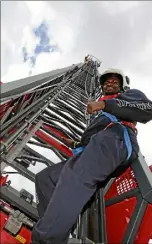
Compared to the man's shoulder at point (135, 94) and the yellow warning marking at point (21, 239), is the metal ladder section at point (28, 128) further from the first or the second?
the man's shoulder at point (135, 94)

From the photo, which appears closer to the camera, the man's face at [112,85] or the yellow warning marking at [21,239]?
the yellow warning marking at [21,239]

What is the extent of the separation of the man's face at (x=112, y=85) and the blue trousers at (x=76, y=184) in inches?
37.8

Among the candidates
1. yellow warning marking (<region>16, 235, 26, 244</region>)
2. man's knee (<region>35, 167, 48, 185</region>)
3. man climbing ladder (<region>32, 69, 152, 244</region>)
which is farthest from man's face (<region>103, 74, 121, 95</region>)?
yellow warning marking (<region>16, 235, 26, 244</region>)

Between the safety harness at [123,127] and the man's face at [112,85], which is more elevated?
the man's face at [112,85]

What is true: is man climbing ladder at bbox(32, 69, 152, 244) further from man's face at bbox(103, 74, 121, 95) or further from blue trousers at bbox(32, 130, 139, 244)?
man's face at bbox(103, 74, 121, 95)

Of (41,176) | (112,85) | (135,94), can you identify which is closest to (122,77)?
(112,85)

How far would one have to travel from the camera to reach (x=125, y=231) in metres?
2.32

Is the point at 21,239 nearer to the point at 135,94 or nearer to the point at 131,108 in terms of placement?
the point at 131,108

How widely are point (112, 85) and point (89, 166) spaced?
4.68 feet

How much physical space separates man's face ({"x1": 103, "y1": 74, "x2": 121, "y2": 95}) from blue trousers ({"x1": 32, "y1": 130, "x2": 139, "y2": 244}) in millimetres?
961

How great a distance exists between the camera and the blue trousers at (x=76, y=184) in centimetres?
199

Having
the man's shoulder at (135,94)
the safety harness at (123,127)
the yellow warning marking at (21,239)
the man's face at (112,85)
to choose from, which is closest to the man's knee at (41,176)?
the safety harness at (123,127)

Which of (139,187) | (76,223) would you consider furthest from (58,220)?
(139,187)

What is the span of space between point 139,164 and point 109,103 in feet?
1.79
